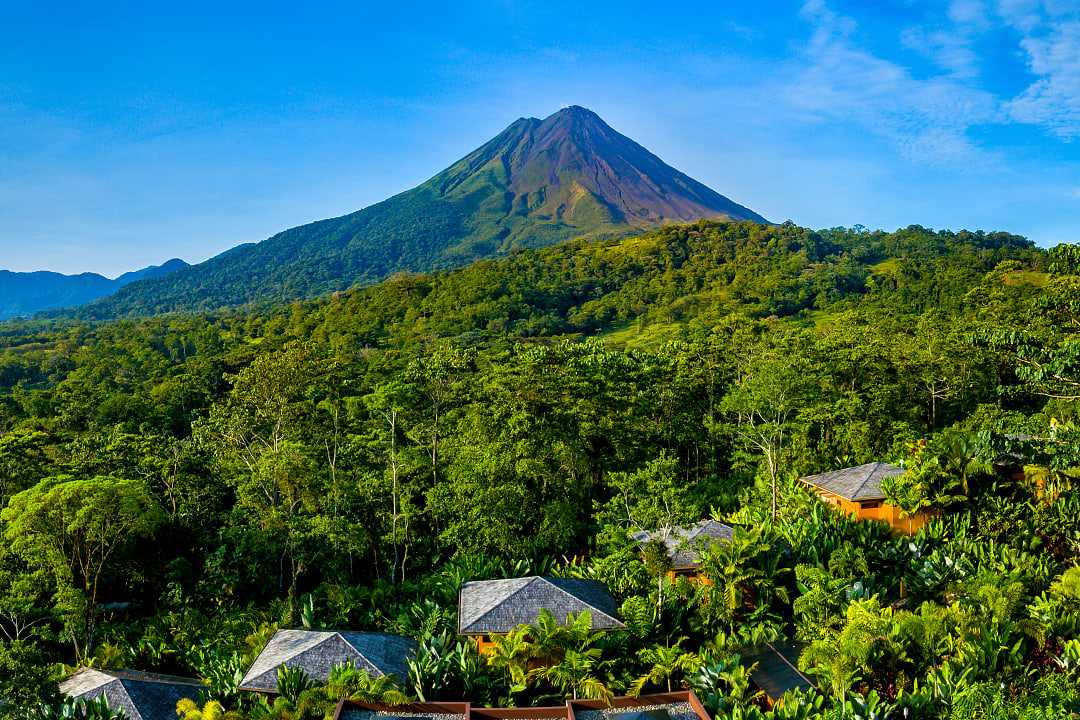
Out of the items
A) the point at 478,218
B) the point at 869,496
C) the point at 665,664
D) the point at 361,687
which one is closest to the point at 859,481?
the point at 869,496

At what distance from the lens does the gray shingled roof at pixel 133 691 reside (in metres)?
12.3

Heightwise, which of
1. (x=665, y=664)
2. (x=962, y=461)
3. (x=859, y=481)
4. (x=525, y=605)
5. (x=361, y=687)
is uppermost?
(x=962, y=461)

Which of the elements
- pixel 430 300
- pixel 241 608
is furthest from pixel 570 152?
pixel 241 608

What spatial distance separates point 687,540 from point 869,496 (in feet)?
19.9

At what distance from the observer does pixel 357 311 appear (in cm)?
6244

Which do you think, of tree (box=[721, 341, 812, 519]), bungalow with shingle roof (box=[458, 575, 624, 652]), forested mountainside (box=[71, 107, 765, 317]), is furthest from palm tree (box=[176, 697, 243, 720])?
forested mountainside (box=[71, 107, 765, 317])

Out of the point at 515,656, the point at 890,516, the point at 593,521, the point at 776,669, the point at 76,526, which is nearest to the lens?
the point at 776,669

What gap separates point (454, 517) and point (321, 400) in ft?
23.5

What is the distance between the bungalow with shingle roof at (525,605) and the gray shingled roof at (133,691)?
5.19m

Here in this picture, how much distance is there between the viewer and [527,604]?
569 inches

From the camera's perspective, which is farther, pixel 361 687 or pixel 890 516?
pixel 890 516

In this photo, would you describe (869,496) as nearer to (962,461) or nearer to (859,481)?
(859,481)

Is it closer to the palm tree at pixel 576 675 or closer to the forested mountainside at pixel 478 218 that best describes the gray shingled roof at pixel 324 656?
the palm tree at pixel 576 675

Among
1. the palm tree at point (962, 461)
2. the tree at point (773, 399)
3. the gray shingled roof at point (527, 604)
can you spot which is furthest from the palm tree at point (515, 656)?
the palm tree at point (962, 461)
